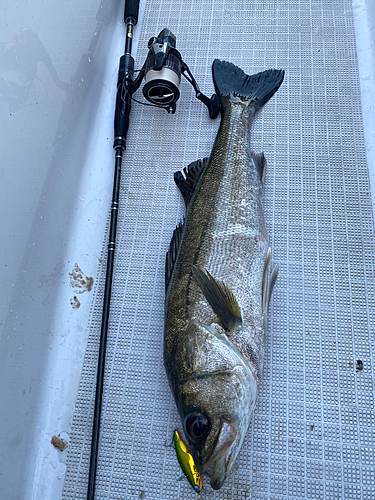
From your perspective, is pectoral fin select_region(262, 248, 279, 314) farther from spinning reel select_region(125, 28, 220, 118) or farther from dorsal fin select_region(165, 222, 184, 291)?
spinning reel select_region(125, 28, 220, 118)

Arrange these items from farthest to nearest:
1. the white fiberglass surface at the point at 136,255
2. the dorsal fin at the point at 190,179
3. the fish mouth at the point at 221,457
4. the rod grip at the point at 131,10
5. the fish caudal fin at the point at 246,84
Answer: the rod grip at the point at 131,10 → the fish caudal fin at the point at 246,84 → the dorsal fin at the point at 190,179 → the white fiberglass surface at the point at 136,255 → the fish mouth at the point at 221,457

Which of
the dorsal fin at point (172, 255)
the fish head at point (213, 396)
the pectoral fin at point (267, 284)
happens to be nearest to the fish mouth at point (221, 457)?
the fish head at point (213, 396)

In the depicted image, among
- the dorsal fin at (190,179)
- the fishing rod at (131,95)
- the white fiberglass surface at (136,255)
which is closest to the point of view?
the white fiberglass surface at (136,255)

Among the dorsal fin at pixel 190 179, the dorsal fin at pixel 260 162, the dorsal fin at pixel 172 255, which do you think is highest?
the dorsal fin at pixel 260 162

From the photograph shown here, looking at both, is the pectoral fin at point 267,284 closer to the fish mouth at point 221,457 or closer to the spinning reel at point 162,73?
the fish mouth at point 221,457

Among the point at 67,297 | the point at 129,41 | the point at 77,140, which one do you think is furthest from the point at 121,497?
the point at 129,41

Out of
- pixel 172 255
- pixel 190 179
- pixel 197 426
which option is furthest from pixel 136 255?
pixel 197 426

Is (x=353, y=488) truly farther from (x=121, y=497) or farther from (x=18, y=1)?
(x=18, y=1)
